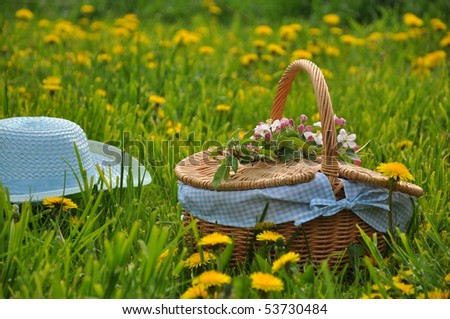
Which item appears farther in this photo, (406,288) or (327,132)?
(327,132)

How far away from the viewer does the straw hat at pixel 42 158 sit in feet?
7.47

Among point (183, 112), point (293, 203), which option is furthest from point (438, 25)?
point (293, 203)

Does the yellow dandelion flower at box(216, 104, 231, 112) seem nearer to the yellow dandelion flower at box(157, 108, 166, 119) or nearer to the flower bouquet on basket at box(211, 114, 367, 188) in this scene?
the yellow dandelion flower at box(157, 108, 166, 119)

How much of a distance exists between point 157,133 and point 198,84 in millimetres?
754

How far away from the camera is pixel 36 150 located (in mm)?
2291

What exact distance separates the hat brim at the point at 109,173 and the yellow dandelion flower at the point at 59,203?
0.13 feet

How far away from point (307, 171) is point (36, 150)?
861 millimetres

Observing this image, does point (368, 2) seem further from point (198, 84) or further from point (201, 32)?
point (198, 84)

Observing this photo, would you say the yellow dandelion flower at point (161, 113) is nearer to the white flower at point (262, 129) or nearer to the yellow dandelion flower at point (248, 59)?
the yellow dandelion flower at point (248, 59)

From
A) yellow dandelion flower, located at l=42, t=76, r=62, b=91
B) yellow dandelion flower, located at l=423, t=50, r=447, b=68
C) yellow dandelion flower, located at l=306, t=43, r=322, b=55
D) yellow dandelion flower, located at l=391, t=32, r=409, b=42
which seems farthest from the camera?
yellow dandelion flower, located at l=391, t=32, r=409, b=42

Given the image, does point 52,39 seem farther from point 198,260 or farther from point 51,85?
point 198,260

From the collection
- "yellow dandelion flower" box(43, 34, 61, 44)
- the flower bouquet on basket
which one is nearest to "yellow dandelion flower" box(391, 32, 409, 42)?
"yellow dandelion flower" box(43, 34, 61, 44)

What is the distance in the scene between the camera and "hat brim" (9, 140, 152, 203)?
220 cm

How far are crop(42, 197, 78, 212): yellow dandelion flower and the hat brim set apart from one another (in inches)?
1.6
